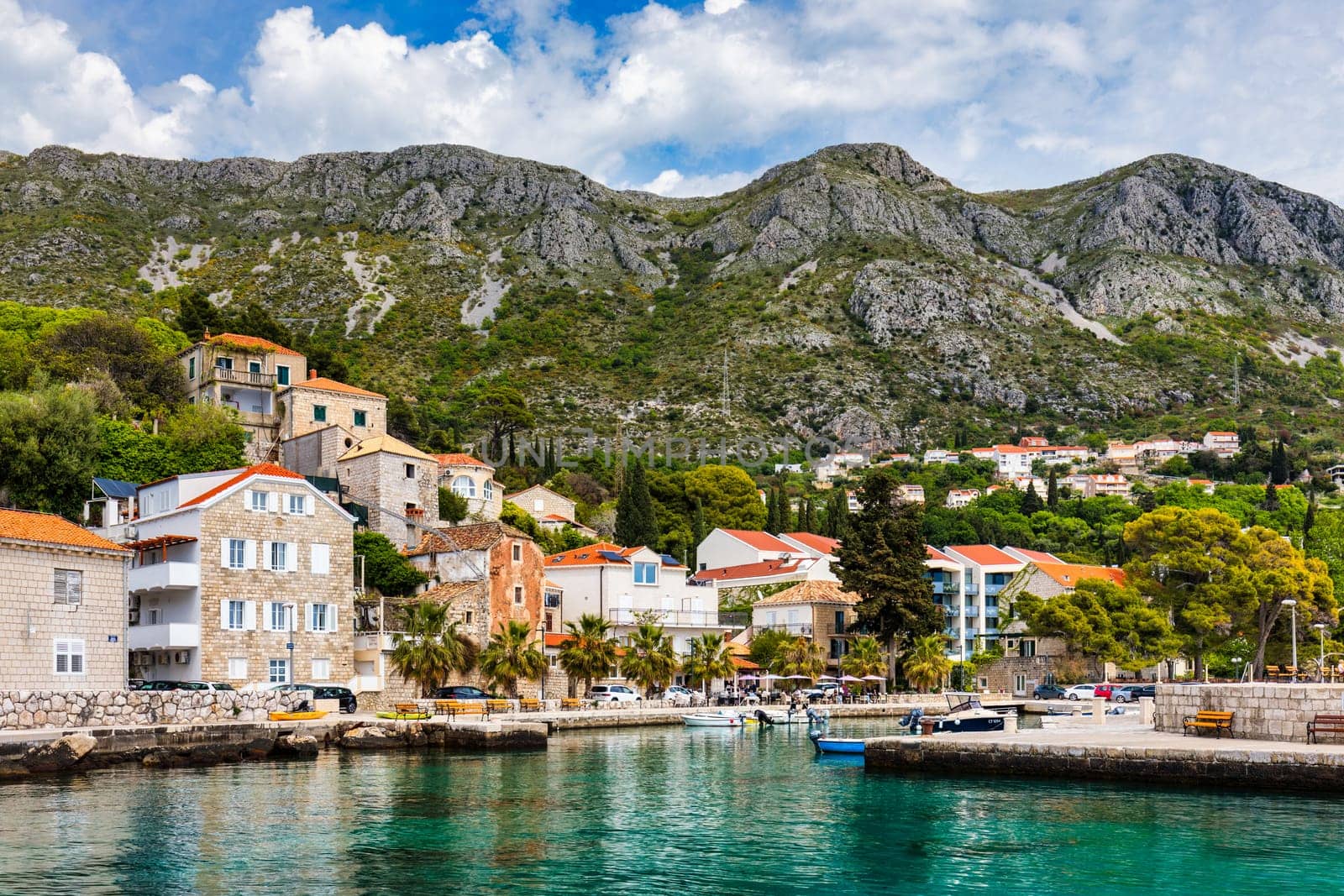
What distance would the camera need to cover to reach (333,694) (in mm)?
50500

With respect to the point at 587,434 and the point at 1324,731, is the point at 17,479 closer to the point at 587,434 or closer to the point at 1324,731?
the point at 1324,731

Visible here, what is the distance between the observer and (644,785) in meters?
34.8

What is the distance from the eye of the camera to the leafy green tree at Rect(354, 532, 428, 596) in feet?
205

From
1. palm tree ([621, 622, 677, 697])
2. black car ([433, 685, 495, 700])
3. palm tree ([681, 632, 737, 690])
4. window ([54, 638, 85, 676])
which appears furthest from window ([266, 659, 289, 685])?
palm tree ([681, 632, 737, 690])

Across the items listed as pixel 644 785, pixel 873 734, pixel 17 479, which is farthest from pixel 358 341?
pixel 644 785

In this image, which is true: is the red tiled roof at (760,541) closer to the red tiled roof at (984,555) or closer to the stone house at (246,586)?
the red tiled roof at (984,555)

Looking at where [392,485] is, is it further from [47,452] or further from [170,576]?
[170,576]

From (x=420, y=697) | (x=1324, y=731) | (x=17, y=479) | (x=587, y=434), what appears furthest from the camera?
(x=587, y=434)

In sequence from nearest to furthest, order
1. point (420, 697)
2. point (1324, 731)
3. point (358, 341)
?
point (1324, 731) < point (420, 697) < point (358, 341)

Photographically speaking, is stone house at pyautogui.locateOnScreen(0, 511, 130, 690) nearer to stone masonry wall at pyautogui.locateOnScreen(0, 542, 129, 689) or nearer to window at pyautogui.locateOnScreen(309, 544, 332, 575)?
stone masonry wall at pyautogui.locateOnScreen(0, 542, 129, 689)

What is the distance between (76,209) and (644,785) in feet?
529

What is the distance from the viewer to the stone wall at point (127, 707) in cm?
3947

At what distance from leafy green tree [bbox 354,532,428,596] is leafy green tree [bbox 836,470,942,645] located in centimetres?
2475

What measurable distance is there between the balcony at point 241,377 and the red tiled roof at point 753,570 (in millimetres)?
30749
